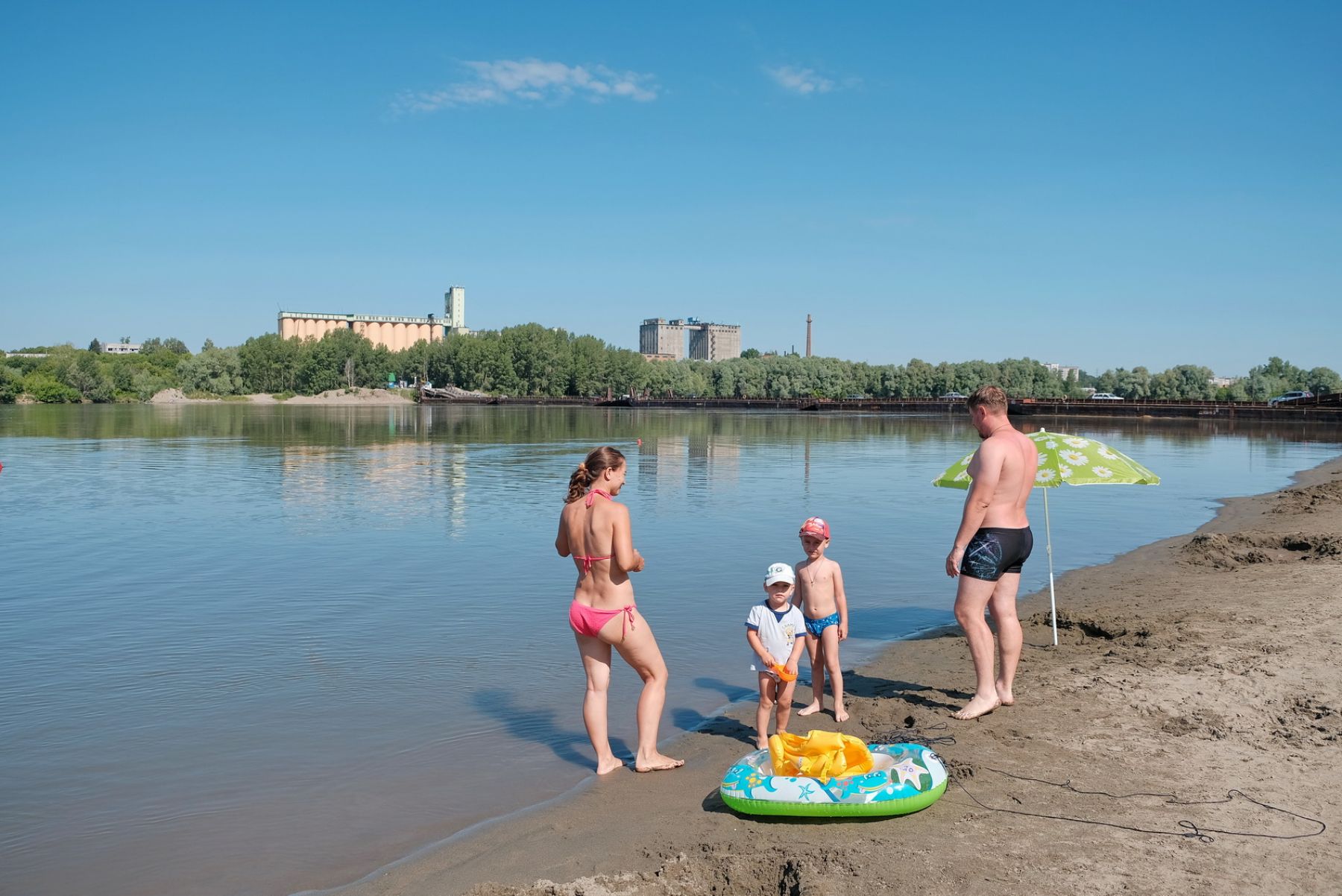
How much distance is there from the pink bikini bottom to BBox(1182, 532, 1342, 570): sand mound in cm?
1096

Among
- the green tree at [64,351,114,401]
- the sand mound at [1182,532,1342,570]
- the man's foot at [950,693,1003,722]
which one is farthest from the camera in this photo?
the green tree at [64,351,114,401]

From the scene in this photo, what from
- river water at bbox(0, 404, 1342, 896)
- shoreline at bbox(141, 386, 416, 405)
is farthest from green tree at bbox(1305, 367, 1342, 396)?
river water at bbox(0, 404, 1342, 896)

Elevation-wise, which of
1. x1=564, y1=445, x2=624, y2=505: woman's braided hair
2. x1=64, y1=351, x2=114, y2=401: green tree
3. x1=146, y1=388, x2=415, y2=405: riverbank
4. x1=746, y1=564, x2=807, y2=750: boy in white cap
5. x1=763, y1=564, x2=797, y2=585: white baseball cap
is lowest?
x1=746, y1=564, x2=807, y2=750: boy in white cap

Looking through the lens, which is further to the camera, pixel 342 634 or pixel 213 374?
pixel 213 374

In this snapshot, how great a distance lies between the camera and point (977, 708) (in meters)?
7.66

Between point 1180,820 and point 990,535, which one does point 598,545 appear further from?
point 1180,820

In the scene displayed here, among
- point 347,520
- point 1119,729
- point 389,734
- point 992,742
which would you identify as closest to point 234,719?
point 389,734

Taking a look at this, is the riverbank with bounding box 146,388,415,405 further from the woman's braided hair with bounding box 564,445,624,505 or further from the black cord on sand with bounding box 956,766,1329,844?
the black cord on sand with bounding box 956,766,1329,844

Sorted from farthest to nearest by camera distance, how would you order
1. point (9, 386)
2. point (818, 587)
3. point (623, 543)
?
1. point (9, 386)
2. point (818, 587)
3. point (623, 543)

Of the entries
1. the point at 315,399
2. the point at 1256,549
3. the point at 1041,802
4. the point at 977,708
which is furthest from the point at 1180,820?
the point at 315,399

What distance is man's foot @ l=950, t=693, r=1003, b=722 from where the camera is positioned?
7.61 m

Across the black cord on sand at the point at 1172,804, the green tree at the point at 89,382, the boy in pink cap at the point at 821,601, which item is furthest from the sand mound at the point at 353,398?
the black cord on sand at the point at 1172,804

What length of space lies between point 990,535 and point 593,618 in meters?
3.02

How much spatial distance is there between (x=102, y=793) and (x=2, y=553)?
37.5 ft
